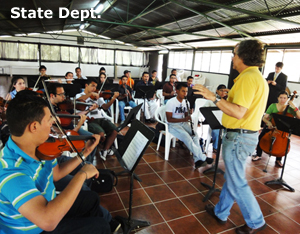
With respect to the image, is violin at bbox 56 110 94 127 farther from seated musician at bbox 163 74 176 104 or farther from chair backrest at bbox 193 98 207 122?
seated musician at bbox 163 74 176 104

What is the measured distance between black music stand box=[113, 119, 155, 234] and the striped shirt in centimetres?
75

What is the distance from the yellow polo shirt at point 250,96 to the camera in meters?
1.55

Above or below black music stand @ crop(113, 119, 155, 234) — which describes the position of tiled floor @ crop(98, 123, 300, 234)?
below

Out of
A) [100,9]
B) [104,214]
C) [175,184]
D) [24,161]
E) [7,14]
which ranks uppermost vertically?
[100,9]

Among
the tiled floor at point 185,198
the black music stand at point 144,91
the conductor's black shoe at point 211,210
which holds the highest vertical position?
the black music stand at point 144,91

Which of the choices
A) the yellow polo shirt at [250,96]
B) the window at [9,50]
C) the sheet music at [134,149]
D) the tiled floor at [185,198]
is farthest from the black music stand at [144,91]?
the window at [9,50]

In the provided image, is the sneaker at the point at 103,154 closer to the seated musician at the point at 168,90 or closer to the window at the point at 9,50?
the seated musician at the point at 168,90

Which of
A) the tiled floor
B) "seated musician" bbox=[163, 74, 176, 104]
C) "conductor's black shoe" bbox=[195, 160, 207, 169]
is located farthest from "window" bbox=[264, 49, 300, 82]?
"conductor's black shoe" bbox=[195, 160, 207, 169]

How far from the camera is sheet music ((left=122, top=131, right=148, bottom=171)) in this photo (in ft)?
5.43

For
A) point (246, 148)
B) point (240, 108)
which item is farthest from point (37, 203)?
point (246, 148)

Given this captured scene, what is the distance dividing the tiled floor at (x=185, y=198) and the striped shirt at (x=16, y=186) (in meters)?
1.14

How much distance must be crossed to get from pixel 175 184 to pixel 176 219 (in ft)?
2.08

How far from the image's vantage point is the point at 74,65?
13477 mm

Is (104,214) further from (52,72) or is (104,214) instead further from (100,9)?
(52,72)
